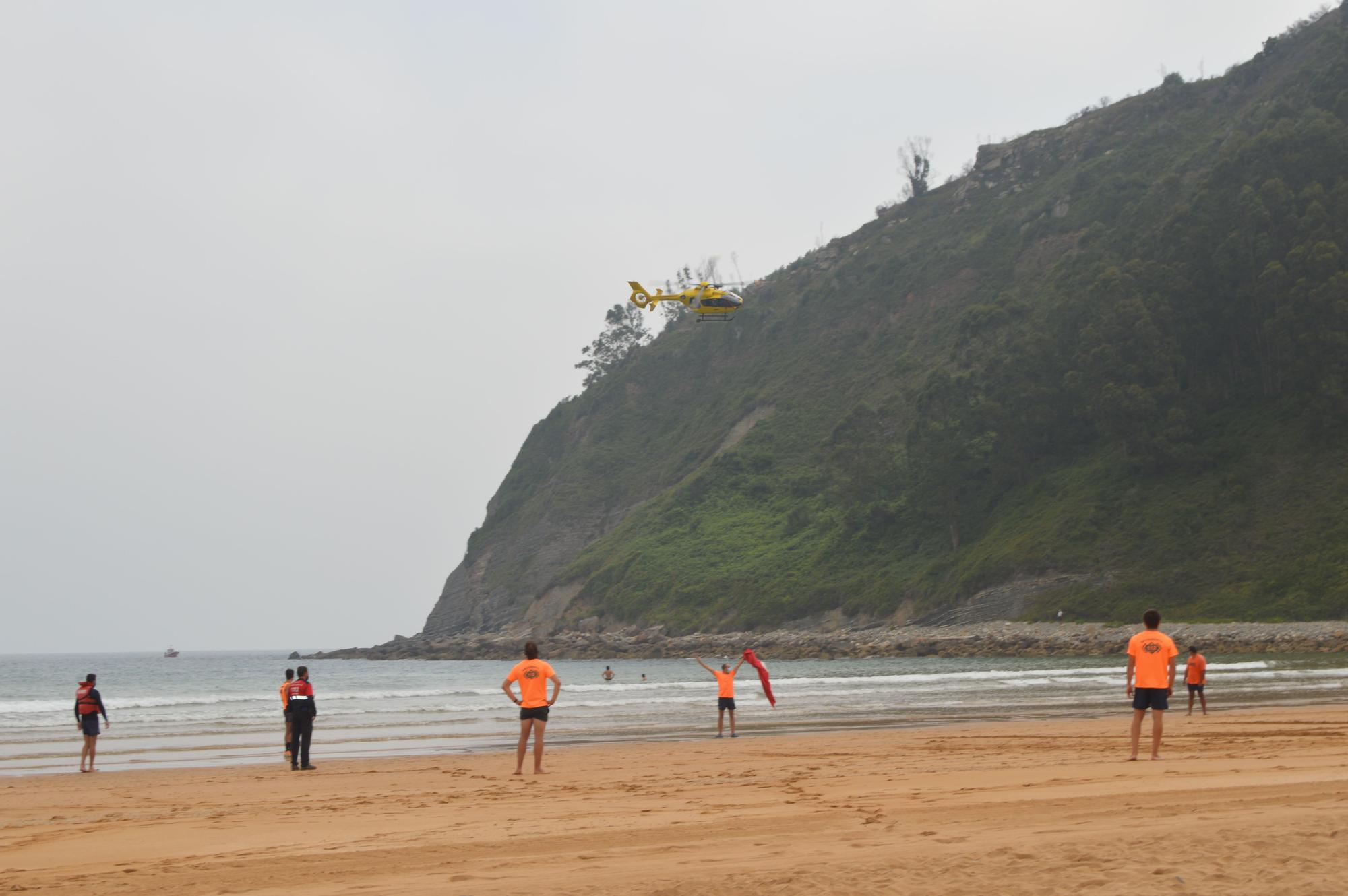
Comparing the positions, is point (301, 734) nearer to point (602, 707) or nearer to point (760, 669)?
point (760, 669)

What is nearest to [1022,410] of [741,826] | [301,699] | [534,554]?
[534,554]

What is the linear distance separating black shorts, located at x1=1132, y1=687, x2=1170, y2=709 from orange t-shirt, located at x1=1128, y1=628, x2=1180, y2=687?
5 cm

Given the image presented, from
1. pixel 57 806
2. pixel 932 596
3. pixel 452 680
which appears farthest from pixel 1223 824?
pixel 932 596

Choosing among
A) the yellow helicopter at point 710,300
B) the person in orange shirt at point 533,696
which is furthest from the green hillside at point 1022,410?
the person in orange shirt at point 533,696

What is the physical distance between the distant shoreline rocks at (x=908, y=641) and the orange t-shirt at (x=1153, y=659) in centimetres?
3635

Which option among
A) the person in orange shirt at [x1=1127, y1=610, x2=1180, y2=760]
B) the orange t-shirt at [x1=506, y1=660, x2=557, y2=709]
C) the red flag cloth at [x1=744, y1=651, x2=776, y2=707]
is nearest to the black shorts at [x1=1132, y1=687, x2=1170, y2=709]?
the person in orange shirt at [x1=1127, y1=610, x2=1180, y2=760]

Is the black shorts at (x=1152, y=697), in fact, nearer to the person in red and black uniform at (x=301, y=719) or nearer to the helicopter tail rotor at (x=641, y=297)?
the person in red and black uniform at (x=301, y=719)

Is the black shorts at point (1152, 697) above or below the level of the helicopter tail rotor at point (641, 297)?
below

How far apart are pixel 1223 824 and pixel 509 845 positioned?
5.25 metres

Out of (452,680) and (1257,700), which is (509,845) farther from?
(452,680)

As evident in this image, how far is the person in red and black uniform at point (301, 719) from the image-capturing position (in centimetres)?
1652

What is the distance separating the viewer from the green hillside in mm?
60812

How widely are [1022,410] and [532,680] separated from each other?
6872 cm

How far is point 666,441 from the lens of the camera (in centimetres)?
12025
